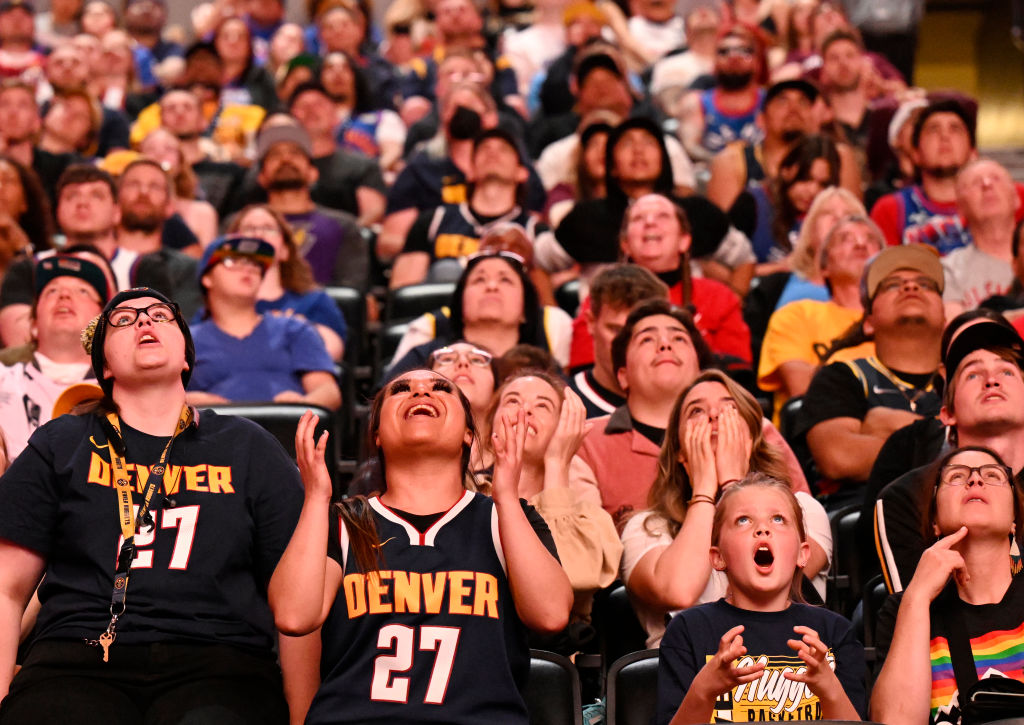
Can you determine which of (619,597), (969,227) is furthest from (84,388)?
(969,227)

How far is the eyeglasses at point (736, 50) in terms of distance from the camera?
8373 mm

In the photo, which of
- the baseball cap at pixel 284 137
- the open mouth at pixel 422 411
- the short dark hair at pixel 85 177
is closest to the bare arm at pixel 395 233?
the baseball cap at pixel 284 137

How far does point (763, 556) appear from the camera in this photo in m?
3.24

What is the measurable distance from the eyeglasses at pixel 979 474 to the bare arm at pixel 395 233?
4612 mm

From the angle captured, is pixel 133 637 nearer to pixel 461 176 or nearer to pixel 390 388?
pixel 390 388

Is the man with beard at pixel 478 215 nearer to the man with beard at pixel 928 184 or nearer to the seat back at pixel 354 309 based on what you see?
the seat back at pixel 354 309

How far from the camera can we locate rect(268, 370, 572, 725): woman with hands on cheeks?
3047mm

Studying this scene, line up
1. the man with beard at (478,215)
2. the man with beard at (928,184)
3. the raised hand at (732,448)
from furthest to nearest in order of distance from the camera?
the man with beard at (478,215)
the man with beard at (928,184)
the raised hand at (732,448)

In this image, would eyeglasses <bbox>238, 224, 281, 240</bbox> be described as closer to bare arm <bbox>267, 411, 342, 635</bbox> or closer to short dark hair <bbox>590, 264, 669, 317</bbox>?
short dark hair <bbox>590, 264, 669, 317</bbox>

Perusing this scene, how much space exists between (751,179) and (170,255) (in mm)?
2804

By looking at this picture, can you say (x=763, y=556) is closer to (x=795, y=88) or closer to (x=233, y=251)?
(x=233, y=251)

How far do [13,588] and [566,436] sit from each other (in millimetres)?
1368

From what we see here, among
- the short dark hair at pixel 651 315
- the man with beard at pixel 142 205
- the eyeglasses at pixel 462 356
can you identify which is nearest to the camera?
the eyeglasses at pixel 462 356

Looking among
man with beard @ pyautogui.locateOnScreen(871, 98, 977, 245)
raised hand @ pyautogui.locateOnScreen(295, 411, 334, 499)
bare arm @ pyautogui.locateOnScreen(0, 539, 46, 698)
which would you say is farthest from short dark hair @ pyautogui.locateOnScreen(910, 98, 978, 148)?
bare arm @ pyautogui.locateOnScreen(0, 539, 46, 698)
